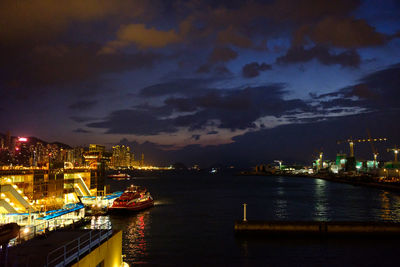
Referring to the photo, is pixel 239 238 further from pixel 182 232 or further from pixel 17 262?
pixel 17 262

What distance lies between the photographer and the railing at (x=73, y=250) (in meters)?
9.24

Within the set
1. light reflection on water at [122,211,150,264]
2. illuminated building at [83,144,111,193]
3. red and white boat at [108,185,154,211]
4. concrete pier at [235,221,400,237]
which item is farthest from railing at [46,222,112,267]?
illuminated building at [83,144,111,193]

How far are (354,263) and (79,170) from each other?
41.3 metres

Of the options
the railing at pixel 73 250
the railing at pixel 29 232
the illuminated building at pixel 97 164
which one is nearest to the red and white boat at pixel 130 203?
the illuminated building at pixel 97 164

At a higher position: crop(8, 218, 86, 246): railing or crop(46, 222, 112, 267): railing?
crop(46, 222, 112, 267): railing

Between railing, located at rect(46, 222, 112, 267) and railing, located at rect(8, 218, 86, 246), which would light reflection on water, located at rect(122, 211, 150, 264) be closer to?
railing, located at rect(8, 218, 86, 246)

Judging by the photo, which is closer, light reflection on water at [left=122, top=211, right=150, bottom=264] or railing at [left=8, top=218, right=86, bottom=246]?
railing at [left=8, top=218, right=86, bottom=246]

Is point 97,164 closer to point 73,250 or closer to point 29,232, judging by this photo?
point 29,232

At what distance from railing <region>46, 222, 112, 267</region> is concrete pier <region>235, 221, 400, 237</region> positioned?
74.0 ft

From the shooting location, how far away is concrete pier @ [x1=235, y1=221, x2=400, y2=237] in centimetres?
3215

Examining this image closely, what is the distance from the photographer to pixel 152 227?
130 ft

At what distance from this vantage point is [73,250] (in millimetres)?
10477

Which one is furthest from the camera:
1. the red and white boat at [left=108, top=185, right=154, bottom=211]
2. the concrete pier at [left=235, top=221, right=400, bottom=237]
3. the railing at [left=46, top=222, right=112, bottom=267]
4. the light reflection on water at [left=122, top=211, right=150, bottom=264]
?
the red and white boat at [left=108, top=185, right=154, bottom=211]

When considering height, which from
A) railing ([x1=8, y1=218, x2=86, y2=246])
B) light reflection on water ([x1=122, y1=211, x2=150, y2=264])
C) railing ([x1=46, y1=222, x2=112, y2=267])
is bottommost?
light reflection on water ([x1=122, y1=211, x2=150, y2=264])
